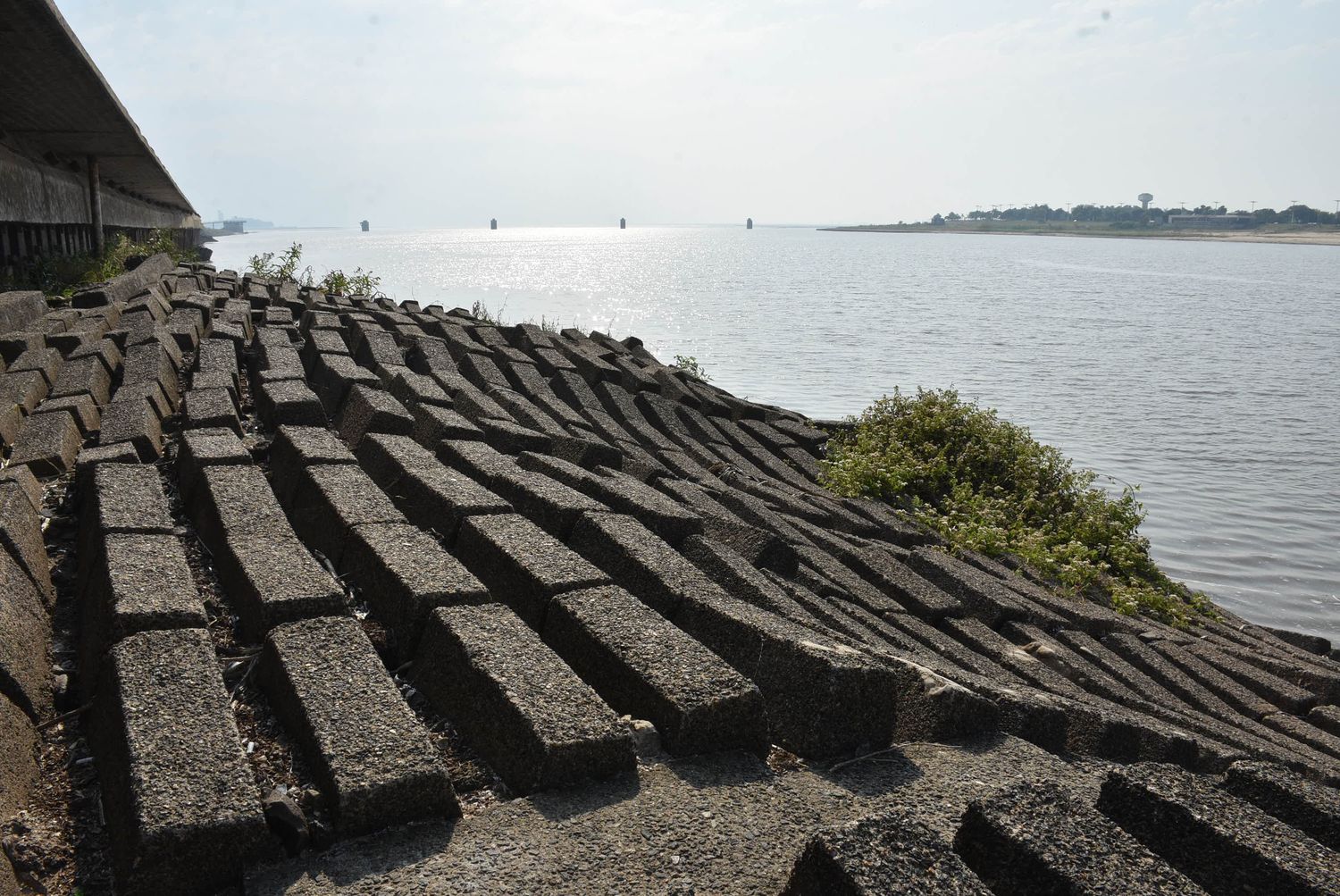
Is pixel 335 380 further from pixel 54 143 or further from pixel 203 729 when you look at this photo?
pixel 54 143

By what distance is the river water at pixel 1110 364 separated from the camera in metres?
12.3

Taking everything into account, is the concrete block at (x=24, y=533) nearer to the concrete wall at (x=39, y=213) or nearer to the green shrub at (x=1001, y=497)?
the green shrub at (x=1001, y=497)

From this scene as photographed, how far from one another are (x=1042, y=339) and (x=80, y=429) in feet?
106

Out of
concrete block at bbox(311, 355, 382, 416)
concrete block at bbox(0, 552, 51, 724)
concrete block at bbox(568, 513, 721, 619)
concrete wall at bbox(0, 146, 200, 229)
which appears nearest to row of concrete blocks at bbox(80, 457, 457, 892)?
concrete block at bbox(0, 552, 51, 724)

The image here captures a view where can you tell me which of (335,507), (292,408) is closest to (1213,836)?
(335,507)

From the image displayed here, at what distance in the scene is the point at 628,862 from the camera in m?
Answer: 2.22

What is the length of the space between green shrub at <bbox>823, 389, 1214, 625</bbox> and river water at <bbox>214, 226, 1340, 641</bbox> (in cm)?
188

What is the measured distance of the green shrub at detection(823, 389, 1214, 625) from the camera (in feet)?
26.5

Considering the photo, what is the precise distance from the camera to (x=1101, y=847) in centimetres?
225

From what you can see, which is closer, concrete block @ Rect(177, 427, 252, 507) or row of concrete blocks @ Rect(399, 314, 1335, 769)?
concrete block @ Rect(177, 427, 252, 507)

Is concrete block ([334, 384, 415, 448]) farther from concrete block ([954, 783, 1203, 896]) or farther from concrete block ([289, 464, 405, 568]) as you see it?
concrete block ([954, 783, 1203, 896])

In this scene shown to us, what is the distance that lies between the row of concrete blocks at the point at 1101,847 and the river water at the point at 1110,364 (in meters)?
8.38

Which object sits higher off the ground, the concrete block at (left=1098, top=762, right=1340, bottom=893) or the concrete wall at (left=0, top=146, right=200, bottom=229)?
the concrete wall at (left=0, top=146, right=200, bottom=229)

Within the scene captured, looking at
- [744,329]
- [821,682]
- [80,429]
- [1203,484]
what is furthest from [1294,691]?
[744,329]
